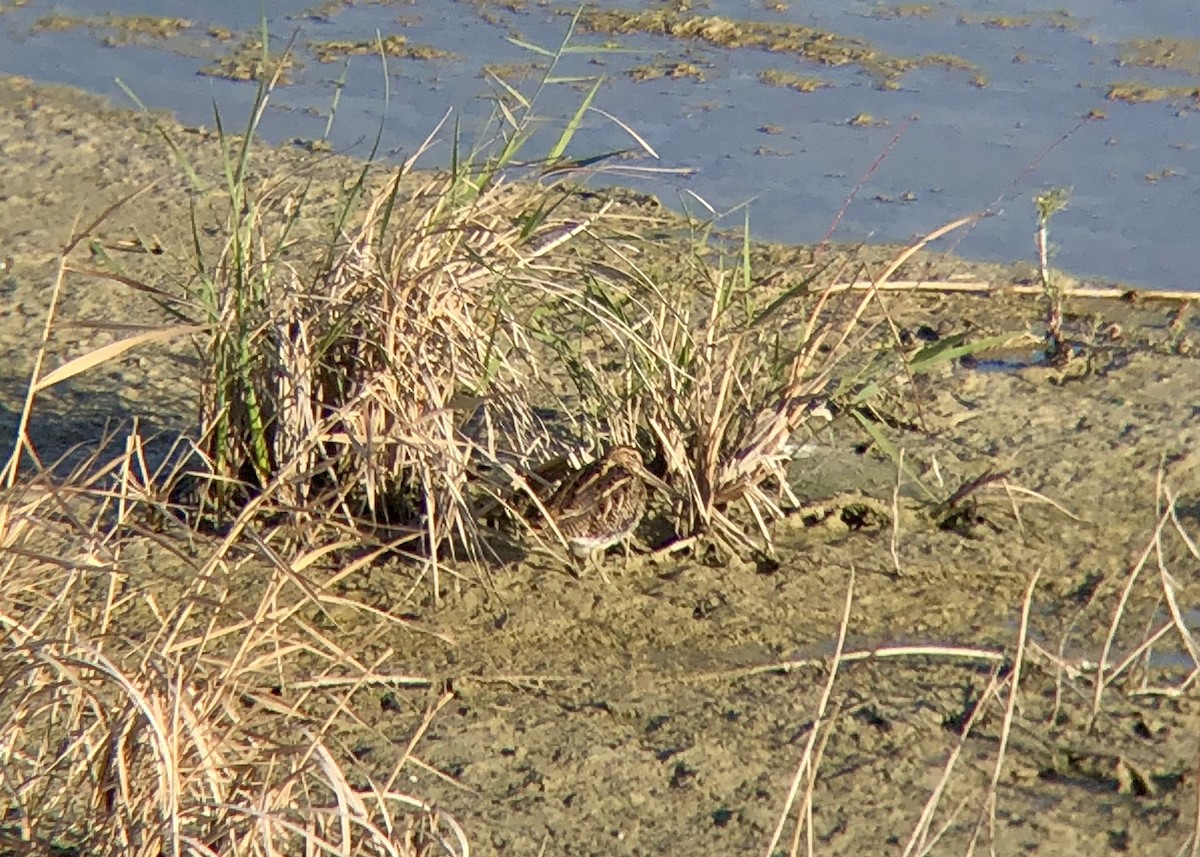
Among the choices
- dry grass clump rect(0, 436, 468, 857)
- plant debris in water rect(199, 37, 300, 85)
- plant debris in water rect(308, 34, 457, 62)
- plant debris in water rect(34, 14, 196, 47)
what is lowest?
plant debris in water rect(34, 14, 196, 47)

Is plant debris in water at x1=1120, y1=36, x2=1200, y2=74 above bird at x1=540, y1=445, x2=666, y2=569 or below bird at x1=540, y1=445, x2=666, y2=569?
above

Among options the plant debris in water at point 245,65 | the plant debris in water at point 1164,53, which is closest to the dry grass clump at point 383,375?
the plant debris in water at point 245,65

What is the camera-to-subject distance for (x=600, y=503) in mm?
3418

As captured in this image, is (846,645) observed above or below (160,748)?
below

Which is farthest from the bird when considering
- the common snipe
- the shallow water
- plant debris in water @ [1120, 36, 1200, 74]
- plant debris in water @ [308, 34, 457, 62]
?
plant debris in water @ [1120, 36, 1200, 74]

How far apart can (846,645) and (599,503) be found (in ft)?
1.78

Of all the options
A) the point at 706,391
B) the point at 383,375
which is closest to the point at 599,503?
the point at 706,391

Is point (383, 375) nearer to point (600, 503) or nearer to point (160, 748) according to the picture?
point (600, 503)

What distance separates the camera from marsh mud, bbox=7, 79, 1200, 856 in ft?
9.06

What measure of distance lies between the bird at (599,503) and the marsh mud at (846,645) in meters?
0.07

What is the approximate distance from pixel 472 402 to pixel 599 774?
79cm

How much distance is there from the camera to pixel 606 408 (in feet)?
11.6

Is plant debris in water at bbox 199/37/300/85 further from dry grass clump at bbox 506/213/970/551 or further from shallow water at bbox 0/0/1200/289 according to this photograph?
dry grass clump at bbox 506/213/970/551

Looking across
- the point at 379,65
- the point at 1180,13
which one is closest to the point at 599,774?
the point at 379,65
